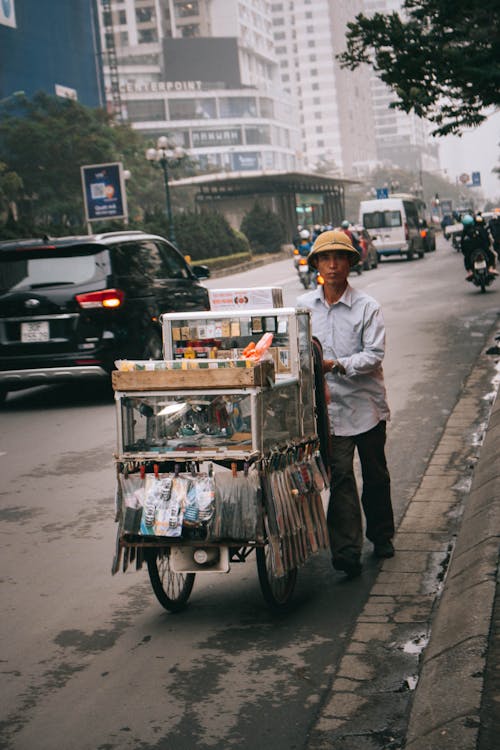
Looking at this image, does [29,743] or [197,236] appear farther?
[197,236]

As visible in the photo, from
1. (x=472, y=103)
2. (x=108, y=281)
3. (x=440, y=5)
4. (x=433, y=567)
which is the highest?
(x=440, y=5)

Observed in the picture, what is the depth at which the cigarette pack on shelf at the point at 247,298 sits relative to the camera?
20.2ft

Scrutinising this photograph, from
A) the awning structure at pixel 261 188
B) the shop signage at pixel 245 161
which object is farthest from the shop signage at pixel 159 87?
the awning structure at pixel 261 188

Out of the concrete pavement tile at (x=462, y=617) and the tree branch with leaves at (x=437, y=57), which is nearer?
the concrete pavement tile at (x=462, y=617)

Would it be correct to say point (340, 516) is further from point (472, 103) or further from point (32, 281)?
point (472, 103)

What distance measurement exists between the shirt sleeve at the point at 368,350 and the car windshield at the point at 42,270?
6903 mm

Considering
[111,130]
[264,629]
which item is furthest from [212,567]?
[111,130]

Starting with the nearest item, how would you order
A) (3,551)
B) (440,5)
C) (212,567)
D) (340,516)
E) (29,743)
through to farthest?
(29,743)
(212,567)
(340,516)
(3,551)
(440,5)

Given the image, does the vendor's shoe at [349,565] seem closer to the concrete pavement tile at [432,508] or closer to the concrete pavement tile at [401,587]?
the concrete pavement tile at [401,587]

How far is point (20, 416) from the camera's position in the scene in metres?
12.4

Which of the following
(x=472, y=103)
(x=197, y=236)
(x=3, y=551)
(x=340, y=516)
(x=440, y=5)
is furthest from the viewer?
(x=197, y=236)

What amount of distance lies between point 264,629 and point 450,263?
36.2 meters

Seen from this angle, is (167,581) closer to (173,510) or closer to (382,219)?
(173,510)

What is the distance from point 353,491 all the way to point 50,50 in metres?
73.8
